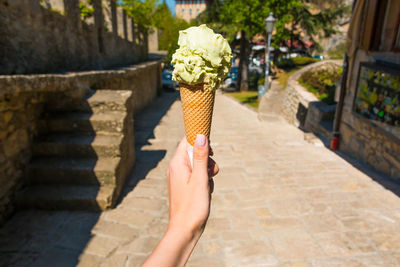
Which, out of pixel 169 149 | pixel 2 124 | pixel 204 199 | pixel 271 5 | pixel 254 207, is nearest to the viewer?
pixel 204 199

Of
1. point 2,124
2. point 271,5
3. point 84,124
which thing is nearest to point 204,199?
point 2,124

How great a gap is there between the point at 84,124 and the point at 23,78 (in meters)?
1.60

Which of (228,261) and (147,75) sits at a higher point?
(147,75)

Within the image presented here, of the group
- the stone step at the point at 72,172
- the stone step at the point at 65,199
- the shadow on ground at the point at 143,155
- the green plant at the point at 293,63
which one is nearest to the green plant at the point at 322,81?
the green plant at the point at 293,63

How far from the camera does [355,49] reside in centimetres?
648

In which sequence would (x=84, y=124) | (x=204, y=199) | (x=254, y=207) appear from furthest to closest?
(x=84, y=124) < (x=254, y=207) < (x=204, y=199)

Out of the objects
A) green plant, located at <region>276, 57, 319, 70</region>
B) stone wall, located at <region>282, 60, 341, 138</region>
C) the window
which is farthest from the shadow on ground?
green plant, located at <region>276, 57, 319, 70</region>

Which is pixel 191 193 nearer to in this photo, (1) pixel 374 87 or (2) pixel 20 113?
(2) pixel 20 113

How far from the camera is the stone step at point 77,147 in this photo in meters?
4.38

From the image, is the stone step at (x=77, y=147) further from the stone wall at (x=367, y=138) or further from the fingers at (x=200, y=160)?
the stone wall at (x=367, y=138)

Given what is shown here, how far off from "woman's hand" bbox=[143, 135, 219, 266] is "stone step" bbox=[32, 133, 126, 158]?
308cm

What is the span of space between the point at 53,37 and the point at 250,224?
5.19 m

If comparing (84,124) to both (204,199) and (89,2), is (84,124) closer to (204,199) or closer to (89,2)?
(204,199)

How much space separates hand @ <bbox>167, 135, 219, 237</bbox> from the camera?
4.14 ft
